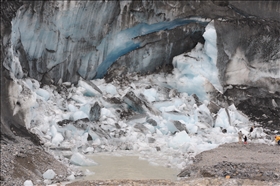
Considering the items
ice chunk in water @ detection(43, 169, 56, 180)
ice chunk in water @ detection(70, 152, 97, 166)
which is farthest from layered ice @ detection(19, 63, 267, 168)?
ice chunk in water @ detection(43, 169, 56, 180)

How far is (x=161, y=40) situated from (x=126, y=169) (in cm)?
1002

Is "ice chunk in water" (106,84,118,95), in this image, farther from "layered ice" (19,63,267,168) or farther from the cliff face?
the cliff face

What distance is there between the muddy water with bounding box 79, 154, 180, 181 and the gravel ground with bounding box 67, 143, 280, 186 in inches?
23.9

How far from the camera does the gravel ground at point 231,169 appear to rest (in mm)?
7895

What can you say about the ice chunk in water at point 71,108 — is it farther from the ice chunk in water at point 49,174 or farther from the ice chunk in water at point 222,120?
the ice chunk in water at point 49,174

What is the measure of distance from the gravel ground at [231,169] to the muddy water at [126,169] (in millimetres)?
606

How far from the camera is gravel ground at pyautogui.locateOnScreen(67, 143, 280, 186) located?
311 inches

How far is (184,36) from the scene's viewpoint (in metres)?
19.4

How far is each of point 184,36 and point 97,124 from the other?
7.52 metres

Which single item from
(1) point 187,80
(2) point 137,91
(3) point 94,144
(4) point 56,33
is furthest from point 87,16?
(3) point 94,144

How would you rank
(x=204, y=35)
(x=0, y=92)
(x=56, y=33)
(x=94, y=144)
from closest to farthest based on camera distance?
(x=0, y=92)
(x=94, y=144)
(x=56, y=33)
(x=204, y=35)

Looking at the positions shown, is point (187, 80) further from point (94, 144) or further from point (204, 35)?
point (94, 144)

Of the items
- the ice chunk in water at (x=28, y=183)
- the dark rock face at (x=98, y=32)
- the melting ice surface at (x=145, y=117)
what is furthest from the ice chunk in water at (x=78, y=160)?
the dark rock face at (x=98, y=32)

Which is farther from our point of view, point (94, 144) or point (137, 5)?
point (137, 5)
